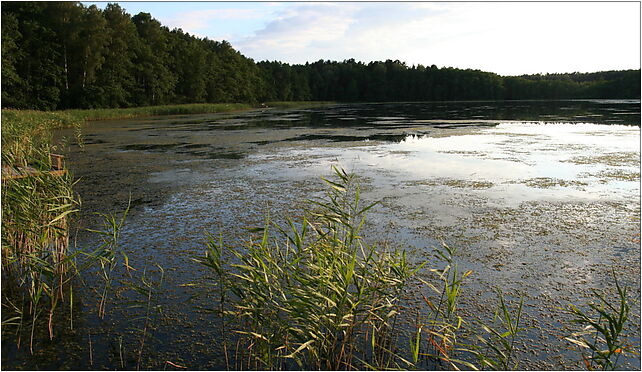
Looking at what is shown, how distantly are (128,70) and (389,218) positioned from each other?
41.9m

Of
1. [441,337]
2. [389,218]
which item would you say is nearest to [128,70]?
[389,218]

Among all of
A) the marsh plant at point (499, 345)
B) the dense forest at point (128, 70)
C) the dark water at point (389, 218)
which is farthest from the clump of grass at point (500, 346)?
the dense forest at point (128, 70)

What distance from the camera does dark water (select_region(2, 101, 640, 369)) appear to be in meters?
3.35

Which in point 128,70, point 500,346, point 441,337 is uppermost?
point 128,70

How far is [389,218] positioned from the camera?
6336mm

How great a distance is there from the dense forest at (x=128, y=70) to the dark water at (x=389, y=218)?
2366cm

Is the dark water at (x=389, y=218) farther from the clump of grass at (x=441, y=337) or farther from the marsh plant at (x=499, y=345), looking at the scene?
the clump of grass at (x=441, y=337)

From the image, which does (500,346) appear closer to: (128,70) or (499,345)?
(499,345)

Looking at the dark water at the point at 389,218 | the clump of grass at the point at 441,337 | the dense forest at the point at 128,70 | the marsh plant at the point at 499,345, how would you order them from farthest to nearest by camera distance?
the dense forest at the point at 128,70
the dark water at the point at 389,218
the clump of grass at the point at 441,337
the marsh plant at the point at 499,345

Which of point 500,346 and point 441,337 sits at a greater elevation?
point 441,337

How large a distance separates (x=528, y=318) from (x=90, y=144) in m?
15.7

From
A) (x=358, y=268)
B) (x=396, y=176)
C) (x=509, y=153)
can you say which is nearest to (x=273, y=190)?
(x=396, y=176)

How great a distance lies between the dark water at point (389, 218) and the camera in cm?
335

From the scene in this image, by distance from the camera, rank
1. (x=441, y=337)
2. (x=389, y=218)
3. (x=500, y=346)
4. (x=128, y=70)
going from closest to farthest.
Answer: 1. (x=441, y=337)
2. (x=500, y=346)
3. (x=389, y=218)
4. (x=128, y=70)
